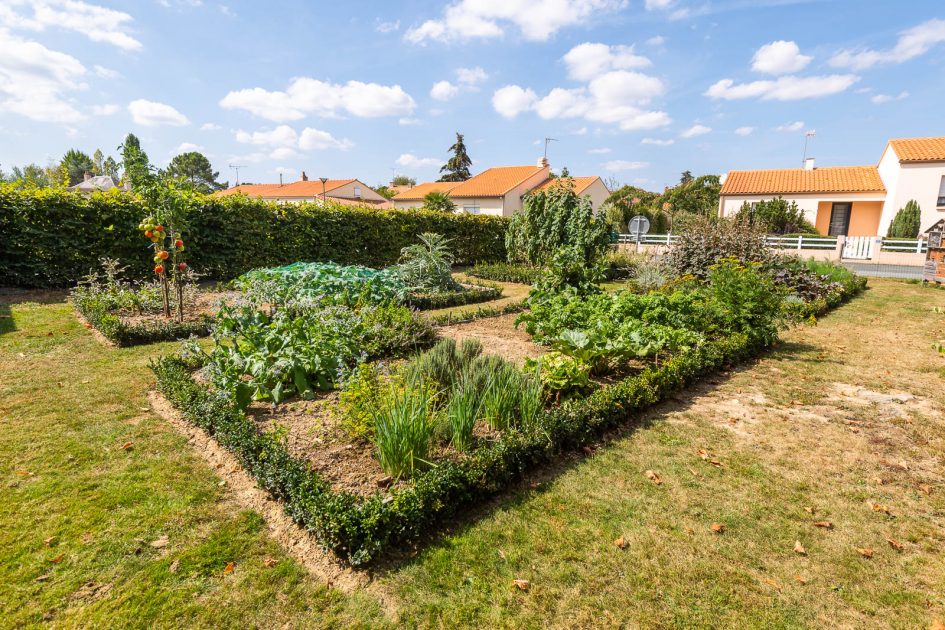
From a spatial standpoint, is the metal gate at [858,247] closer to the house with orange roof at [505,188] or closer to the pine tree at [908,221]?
the pine tree at [908,221]

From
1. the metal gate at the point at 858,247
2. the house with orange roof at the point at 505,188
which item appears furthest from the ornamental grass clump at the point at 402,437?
the house with orange roof at the point at 505,188

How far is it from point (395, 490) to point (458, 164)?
58.2 meters

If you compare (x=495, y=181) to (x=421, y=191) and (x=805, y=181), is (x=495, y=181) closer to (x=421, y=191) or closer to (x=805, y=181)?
(x=421, y=191)

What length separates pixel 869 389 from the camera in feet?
17.4

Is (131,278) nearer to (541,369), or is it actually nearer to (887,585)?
(541,369)

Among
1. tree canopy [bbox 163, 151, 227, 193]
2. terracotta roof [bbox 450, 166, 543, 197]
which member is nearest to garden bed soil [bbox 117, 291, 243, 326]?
terracotta roof [bbox 450, 166, 543, 197]

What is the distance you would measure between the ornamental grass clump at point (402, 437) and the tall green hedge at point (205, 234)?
986 cm

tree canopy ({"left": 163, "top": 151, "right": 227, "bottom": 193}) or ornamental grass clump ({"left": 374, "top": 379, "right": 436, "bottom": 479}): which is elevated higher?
tree canopy ({"left": 163, "top": 151, "right": 227, "bottom": 193})

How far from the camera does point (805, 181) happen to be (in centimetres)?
2919

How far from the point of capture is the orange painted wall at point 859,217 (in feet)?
93.7

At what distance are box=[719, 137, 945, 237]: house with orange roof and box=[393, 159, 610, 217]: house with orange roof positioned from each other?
966 centimetres

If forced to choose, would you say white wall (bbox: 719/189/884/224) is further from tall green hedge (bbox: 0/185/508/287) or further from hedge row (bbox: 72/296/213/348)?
hedge row (bbox: 72/296/213/348)

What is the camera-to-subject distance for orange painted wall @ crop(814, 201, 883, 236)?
93.7 feet

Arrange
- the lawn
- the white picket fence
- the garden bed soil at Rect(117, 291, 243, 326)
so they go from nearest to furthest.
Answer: the lawn
the garden bed soil at Rect(117, 291, 243, 326)
the white picket fence
